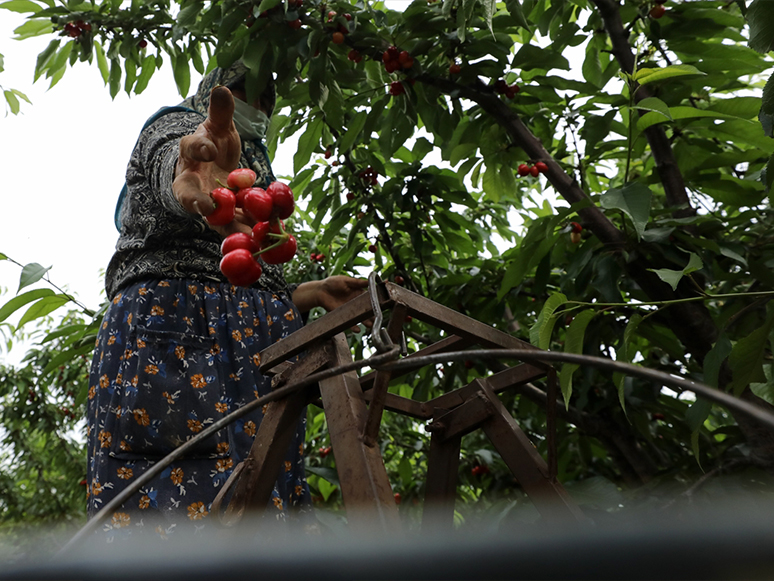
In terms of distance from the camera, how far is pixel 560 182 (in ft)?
5.18

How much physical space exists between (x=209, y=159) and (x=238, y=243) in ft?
0.45

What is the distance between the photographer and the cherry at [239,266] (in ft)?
3.26

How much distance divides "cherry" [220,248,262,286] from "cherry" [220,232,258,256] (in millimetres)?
26

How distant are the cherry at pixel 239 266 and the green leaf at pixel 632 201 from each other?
65 cm

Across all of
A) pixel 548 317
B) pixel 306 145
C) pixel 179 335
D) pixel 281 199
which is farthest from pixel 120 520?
pixel 306 145

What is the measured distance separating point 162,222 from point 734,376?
3.46ft

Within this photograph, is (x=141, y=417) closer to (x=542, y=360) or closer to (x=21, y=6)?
(x=542, y=360)

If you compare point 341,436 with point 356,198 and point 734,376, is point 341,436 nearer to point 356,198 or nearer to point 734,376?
point 734,376

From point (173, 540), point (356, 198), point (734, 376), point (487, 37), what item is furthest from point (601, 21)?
point (173, 540)

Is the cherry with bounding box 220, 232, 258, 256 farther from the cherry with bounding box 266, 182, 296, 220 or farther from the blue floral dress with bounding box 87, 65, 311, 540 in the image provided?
the blue floral dress with bounding box 87, 65, 311, 540

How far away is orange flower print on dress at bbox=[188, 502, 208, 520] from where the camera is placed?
1084 millimetres

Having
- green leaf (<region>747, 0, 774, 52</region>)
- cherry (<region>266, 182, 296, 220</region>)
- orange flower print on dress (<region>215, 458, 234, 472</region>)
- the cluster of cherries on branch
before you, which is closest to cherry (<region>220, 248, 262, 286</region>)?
the cluster of cherries on branch

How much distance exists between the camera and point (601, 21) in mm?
1746

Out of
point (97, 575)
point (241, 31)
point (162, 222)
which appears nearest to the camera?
point (97, 575)
